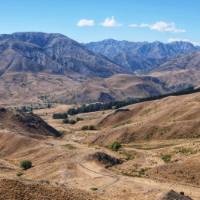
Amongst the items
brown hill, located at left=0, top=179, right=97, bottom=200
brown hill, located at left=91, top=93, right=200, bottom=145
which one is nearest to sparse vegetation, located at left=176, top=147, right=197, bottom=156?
brown hill, located at left=91, top=93, right=200, bottom=145

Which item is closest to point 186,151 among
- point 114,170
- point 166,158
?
point 166,158

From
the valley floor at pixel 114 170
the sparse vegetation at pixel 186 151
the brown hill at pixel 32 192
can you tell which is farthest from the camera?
the sparse vegetation at pixel 186 151

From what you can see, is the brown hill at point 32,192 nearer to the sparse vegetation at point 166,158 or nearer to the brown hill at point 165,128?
the sparse vegetation at point 166,158

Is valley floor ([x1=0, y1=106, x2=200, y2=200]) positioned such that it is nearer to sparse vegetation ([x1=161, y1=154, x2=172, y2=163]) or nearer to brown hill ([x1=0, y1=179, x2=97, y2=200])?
sparse vegetation ([x1=161, y1=154, x2=172, y2=163])

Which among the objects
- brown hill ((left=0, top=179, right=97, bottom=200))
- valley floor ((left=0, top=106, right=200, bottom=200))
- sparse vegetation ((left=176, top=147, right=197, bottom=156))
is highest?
brown hill ((left=0, top=179, right=97, bottom=200))

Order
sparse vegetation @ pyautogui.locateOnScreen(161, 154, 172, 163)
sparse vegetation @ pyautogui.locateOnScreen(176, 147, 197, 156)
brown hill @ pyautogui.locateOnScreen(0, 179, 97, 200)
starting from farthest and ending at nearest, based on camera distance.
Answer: sparse vegetation @ pyautogui.locateOnScreen(176, 147, 197, 156)
sparse vegetation @ pyautogui.locateOnScreen(161, 154, 172, 163)
brown hill @ pyautogui.locateOnScreen(0, 179, 97, 200)

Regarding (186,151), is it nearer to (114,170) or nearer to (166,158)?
(166,158)

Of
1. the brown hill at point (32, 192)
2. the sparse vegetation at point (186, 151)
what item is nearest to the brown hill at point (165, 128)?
the sparse vegetation at point (186, 151)

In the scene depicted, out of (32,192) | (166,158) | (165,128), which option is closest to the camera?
(32,192)

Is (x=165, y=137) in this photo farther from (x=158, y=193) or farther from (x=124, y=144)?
(x=158, y=193)

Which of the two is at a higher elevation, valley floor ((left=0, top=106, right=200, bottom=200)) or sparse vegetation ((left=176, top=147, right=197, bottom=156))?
sparse vegetation ((left=176, top=147, right=197, bottom=156))

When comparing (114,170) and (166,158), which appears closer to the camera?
(114,170)

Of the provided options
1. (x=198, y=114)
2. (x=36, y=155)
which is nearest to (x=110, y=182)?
(x=36, y=155)
